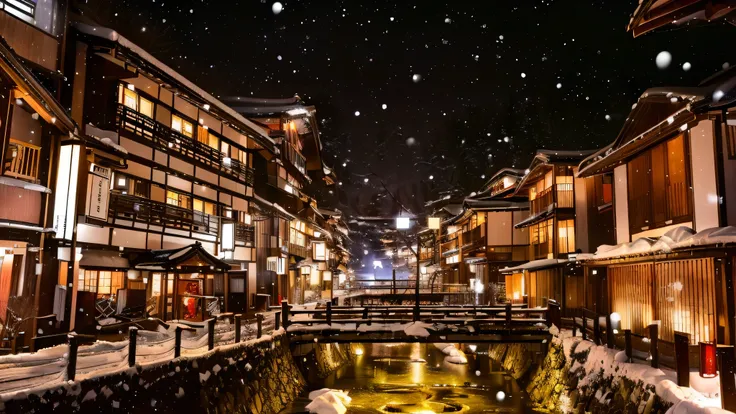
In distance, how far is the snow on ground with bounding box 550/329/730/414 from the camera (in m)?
10.0

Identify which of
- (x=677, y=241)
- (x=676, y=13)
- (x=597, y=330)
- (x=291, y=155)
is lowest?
(x=597, y=330)

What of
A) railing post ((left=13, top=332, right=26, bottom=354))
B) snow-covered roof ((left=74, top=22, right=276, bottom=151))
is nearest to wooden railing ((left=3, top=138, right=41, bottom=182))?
railing post ((left=13, top=332, right=26, bottom=354))

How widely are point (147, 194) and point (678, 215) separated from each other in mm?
20487

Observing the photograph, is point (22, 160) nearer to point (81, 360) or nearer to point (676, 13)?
point (81, 360)

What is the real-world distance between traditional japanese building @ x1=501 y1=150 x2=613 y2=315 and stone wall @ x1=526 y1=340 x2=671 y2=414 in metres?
9.71

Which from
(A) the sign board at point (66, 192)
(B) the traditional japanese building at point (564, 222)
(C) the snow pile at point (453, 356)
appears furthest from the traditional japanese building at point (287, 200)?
(A) the sign board at point (66, 192)

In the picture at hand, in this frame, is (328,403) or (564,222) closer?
(328,403)

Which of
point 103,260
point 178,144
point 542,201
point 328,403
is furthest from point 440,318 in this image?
point 542,201

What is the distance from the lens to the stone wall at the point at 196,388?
30.1 ft

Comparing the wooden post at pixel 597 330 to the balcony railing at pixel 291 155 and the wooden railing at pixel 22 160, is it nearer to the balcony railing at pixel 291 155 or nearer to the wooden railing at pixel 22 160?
the wooden railing at pixel 22 160

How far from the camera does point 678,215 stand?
16.9 meters

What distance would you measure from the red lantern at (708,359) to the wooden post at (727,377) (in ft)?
4.00

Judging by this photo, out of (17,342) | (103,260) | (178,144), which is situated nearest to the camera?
(17,342)

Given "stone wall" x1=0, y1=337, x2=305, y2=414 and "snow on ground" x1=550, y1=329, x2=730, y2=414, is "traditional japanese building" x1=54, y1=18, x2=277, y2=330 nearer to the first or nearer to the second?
"stone wall" x1=0, y1=337, x2=305, y2=414
